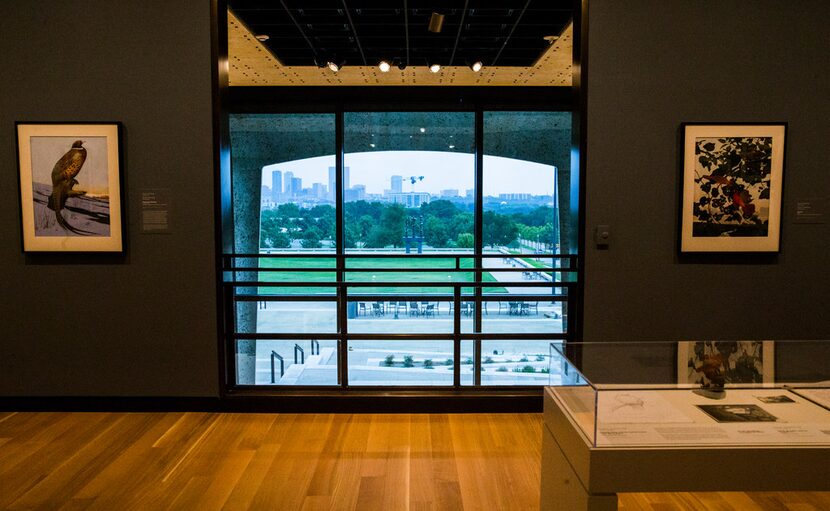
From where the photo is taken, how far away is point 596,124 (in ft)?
12.5

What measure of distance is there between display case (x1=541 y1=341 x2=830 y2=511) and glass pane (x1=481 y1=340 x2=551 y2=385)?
2.09 meters

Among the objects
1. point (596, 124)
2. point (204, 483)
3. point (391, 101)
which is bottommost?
point (204, 483)

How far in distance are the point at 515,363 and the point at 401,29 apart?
3.33 metres

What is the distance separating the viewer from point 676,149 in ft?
12.5

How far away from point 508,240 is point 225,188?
4343mm

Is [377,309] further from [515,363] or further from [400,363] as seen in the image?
[515,363]

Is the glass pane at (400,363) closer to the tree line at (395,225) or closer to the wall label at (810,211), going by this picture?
the tree line at (395,225)

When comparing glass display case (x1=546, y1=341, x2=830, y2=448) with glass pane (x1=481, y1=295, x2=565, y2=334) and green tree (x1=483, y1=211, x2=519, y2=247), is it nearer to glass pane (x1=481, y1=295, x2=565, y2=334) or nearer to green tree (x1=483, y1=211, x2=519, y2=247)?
glass pane (x1=481, y1=295, x2=565, y2=334)

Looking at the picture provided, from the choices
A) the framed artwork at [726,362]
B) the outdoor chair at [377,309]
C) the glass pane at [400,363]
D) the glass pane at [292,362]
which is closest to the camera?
the framed artwork at [726,362]

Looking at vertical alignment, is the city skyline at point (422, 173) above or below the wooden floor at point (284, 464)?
above

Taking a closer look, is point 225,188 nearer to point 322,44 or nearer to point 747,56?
point 322,44

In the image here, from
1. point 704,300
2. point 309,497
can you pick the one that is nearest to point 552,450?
point 309,497

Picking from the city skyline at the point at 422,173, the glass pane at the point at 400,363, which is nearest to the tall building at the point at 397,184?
the city skyline at the point at 422,173

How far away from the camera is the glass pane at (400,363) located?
165 inches
